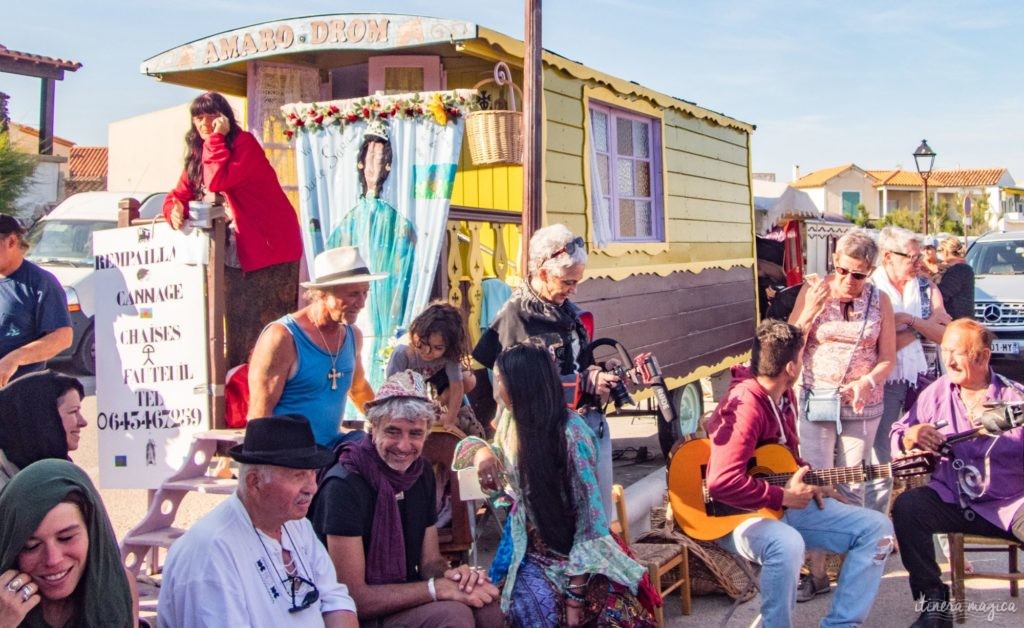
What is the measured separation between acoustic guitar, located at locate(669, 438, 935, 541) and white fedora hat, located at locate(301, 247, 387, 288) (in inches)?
61.3

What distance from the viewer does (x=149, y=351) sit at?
17.1ft

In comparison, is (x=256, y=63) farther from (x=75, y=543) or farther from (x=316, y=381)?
(x=75, y=543)

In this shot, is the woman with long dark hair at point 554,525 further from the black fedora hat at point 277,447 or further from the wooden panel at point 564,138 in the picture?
the wooden panel at point 564,138

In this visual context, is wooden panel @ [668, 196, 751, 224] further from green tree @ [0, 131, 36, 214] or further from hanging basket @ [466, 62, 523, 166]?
green tree @ [0, 131, 36, 214]

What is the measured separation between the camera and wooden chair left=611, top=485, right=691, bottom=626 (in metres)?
4.64

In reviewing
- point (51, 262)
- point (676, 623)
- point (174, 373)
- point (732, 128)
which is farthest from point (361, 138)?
point (51, 262)

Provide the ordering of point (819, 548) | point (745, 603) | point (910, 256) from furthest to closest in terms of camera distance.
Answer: point (910, 256), point (745, 603), point (819, 548)

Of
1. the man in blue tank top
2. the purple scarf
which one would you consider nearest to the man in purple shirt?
the purple scarf

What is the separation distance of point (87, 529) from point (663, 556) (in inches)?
116

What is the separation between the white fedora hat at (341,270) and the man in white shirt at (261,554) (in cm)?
120

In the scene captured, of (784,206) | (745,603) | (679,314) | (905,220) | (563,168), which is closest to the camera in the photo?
(745,603)

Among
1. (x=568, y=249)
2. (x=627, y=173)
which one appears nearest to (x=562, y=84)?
(x=627, y=173)

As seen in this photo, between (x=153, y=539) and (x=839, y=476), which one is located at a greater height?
(x=839, y=476)

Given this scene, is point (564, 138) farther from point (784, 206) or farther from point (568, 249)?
point (784, 206)
